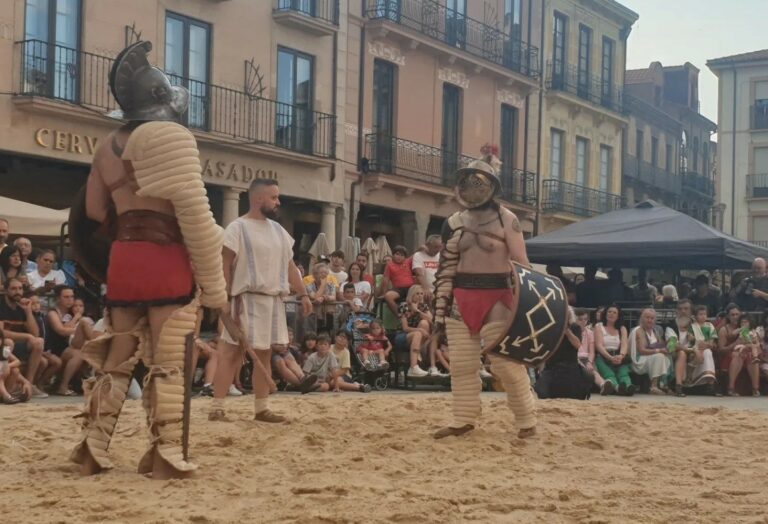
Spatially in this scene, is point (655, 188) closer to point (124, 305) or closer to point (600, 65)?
point (600, 65)

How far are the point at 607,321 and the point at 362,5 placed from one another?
40.9 ft

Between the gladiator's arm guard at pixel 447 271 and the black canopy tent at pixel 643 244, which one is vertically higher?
the black canopy tent at pixel 643 244

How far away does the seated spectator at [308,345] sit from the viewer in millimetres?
14539

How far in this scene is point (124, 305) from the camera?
239 inches

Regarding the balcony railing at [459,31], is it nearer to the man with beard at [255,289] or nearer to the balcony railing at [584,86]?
the balcony railing at [584,86]

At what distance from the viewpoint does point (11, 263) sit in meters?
12.7

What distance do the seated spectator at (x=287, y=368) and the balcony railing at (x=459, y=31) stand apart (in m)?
14.1

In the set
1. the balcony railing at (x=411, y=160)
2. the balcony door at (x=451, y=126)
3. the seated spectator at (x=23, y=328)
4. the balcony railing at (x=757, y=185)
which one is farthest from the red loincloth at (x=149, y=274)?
the balcony railing at (x=757, y=185)

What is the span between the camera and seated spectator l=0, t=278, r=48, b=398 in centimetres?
1205

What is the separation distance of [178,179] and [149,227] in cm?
31

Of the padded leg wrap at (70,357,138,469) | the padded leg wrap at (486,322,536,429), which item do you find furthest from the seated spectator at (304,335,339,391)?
the padded leg wrap at (70,357,138,469)

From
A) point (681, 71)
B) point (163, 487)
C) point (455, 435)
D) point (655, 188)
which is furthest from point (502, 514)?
point (681, 71)

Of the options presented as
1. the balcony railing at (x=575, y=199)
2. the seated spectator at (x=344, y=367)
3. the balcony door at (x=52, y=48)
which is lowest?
the seated spectator at (x=344, y=367)

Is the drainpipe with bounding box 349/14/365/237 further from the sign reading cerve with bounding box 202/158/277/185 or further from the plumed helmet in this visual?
the plumed helmet
